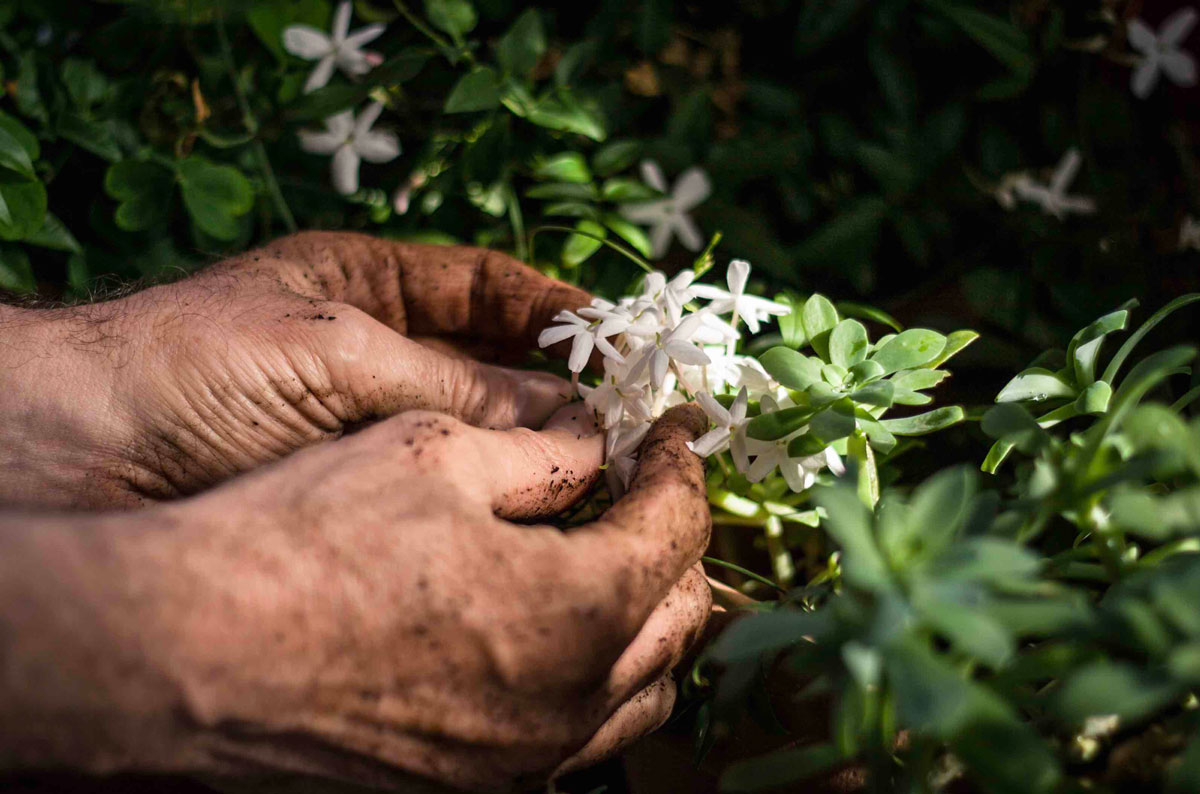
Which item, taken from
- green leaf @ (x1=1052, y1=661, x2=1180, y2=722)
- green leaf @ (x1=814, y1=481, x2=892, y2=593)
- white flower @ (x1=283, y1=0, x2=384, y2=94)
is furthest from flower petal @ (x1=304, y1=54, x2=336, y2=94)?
green leaf @ (x1=1052, y1=661, x2=1180, y2=722)

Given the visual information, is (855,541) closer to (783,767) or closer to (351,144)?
(783,767)

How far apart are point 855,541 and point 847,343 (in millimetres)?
303

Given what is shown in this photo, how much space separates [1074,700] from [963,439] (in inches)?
25.5

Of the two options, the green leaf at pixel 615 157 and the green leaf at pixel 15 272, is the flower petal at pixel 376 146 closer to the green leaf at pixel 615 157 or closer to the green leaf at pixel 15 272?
the green leaf at pixel 615 157

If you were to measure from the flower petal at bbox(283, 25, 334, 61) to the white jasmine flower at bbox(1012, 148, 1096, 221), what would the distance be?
3.29ft

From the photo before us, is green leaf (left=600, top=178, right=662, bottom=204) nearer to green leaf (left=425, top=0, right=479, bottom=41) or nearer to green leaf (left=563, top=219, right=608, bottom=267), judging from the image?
green leaf (left=563, top=219, right=608, bottom=267)

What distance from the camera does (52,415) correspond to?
2.56 feet

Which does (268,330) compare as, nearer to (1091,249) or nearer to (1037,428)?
(1037,428)

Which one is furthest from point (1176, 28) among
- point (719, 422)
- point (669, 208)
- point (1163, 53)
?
point (719, 422)

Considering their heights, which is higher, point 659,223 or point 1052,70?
point 1052,70

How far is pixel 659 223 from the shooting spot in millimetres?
1132

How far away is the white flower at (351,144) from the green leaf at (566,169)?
0.22m

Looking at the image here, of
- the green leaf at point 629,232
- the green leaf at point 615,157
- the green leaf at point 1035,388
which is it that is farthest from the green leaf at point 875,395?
the green leaf at point 615,157

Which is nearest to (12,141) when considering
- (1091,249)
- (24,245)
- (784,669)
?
(24,245)
